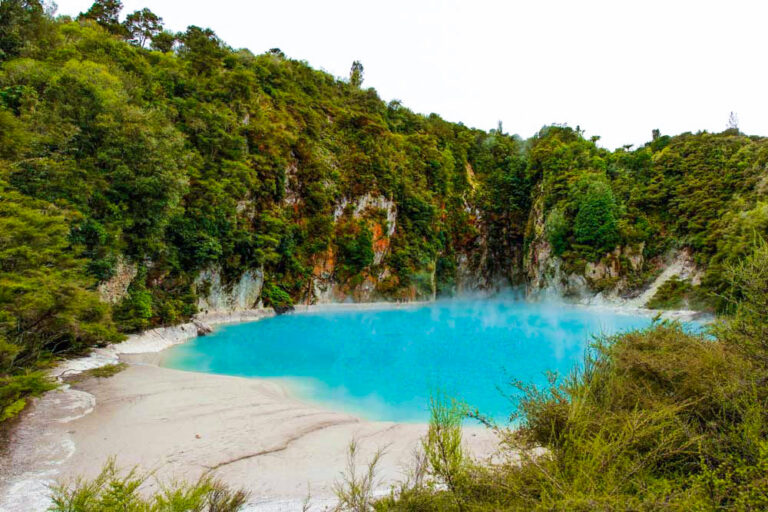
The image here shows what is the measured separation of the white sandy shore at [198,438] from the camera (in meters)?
5.27

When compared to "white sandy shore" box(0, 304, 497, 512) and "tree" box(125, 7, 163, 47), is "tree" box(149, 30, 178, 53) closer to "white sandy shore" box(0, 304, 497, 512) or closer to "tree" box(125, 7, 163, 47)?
"tree" box(125, 7, 163, 47)

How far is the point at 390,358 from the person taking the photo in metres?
15.6

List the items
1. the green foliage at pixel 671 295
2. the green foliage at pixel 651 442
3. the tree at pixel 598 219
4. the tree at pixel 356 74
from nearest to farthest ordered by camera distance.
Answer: the green foliage at pixel 651 442
the green foliage at pixel 671 295
the tree at pixel 598 219
the tree at pixel 356 74

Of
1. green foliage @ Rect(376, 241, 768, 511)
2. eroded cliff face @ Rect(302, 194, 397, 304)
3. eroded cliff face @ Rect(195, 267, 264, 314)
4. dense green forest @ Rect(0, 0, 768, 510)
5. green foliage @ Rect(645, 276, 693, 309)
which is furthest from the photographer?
eroded cliff face @ Rect(302, 194, 397, 304)

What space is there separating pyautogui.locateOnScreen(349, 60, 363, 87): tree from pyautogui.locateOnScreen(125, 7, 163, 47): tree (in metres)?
26.2

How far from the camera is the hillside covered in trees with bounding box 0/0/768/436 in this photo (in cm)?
1176

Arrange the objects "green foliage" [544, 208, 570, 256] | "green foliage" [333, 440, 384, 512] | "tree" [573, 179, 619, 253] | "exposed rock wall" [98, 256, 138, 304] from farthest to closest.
Result: "green foliage" [544, 208, 570, 256] → "tree" [573, 179, 619, 253] → "exposed rock wall" [98, 256, 138, 304] → "green foliage" [333, 440, 384, 512]

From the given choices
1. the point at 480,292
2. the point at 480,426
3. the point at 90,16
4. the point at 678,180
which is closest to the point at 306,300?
the point at 480,426

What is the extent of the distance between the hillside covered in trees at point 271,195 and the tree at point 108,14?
0.17 meters

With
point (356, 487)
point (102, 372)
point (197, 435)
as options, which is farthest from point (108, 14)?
point (356, 487)

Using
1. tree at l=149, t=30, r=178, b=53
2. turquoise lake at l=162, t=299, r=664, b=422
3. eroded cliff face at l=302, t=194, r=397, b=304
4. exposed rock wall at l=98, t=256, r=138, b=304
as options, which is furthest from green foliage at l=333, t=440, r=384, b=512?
tree at l=149, t=30, r=178, b=53

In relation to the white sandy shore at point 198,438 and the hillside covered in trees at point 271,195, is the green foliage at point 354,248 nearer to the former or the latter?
the hillside covered in trees at point 271,195

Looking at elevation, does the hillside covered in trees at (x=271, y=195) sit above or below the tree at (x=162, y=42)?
below

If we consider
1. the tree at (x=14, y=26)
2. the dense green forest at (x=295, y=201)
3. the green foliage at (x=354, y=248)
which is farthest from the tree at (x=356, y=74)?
the tree at (x=14, y=26)
